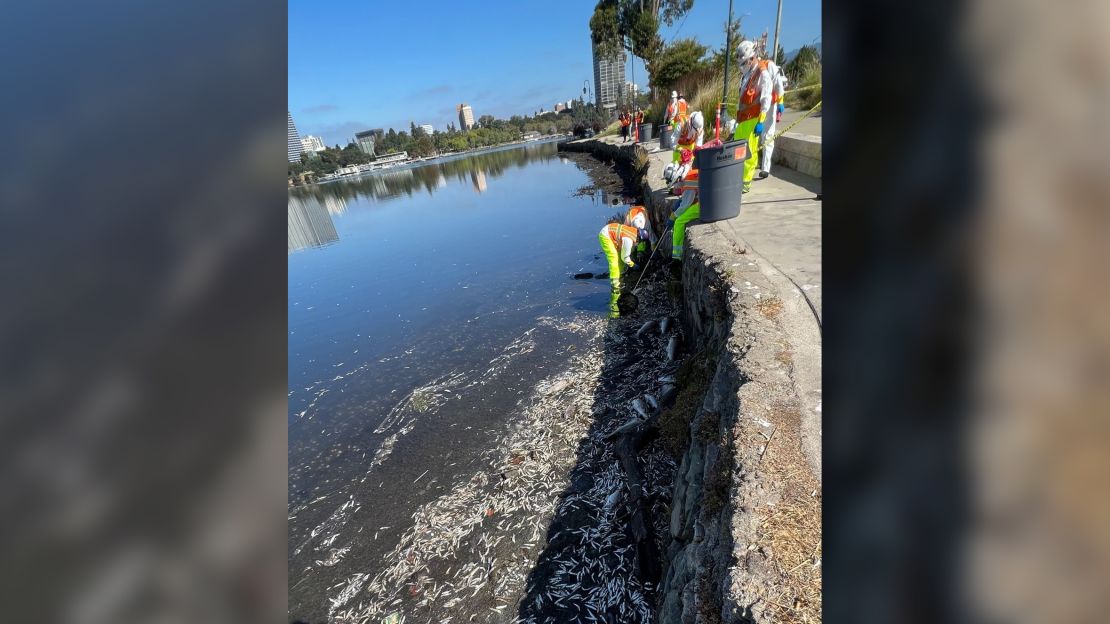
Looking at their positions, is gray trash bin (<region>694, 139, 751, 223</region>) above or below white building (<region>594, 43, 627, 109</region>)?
below

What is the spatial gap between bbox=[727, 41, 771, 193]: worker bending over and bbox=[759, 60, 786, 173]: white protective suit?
0.42 feet

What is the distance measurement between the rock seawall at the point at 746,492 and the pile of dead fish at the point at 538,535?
0.75 metres

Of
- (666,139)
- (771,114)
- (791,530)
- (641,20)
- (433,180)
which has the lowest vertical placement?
(791,530)

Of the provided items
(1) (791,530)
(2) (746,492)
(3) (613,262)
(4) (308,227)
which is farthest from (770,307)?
(4) (308,227)

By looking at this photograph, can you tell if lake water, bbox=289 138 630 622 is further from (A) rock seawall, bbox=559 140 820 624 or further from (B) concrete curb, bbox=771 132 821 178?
(B) concrete curb, bbox=771 132 821 178

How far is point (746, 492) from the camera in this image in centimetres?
257

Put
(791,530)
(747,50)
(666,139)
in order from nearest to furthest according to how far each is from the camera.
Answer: (791,530) < (747,50) < (666,139)

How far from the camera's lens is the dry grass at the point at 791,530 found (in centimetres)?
199

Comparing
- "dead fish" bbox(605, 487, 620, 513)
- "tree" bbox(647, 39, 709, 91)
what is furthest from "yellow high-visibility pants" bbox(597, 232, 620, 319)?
"tree" bbox(647, 39, 709, 91)

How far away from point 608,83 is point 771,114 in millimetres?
82997

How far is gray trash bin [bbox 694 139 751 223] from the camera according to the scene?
7309mm

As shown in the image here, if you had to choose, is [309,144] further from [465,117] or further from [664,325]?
[465,117]
